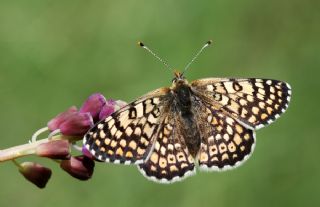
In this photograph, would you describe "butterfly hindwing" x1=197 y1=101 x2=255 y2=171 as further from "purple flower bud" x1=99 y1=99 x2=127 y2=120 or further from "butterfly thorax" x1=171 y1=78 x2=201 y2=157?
"purple flower bud" x1=99 y1=99 x2=127 y2=120

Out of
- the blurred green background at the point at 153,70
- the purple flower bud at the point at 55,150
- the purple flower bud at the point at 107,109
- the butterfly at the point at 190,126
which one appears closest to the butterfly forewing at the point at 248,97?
the butterfly at the point at 190,126

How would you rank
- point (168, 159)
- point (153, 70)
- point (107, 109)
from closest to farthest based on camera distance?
point (107, 109) < point (168, 159) < point (153, 70)

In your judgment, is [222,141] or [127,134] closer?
[127,134]

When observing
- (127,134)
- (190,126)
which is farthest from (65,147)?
(190,126)

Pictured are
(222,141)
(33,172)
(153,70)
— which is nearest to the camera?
(33,172)

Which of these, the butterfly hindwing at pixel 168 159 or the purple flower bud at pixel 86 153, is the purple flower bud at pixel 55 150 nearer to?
the purple flower bud at pixel 86 153

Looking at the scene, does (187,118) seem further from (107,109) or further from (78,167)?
(78,167)

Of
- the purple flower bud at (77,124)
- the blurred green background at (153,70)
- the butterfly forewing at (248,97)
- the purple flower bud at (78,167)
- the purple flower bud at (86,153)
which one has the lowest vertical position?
the purple flower bud at (78,167)
